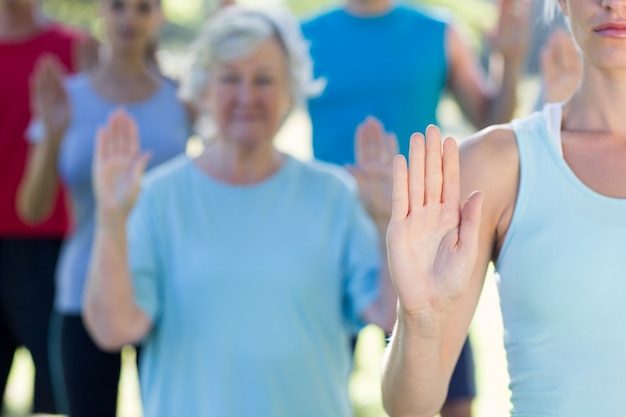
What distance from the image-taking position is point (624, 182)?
2.04 m

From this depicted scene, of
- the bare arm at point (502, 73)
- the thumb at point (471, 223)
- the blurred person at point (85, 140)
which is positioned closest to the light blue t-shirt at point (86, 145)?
the blurred person at point (85, 140)

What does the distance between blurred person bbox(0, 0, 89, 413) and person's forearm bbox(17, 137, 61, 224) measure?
187 mm

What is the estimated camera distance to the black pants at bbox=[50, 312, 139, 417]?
3.90m

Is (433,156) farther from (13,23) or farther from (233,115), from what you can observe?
(13,23)

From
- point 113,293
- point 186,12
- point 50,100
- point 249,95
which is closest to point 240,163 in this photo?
point 249,95

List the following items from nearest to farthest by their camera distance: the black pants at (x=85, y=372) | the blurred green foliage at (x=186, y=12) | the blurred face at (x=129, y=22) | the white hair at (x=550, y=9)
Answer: the white hair at (x=550, y=9)
the black pants at (x=85, y=372)
the blurred face at (x=129, y=22)
the blurred green foliage at (x=186, y=12)

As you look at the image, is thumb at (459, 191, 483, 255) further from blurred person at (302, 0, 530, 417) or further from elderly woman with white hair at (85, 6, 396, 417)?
blurred person at (302, 0, 530, 417)

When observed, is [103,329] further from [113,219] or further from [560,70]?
[560,70]

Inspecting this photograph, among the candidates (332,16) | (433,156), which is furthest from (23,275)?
(433,156)

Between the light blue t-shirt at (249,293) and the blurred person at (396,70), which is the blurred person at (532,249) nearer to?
the light blue t-shirt at (249,293)

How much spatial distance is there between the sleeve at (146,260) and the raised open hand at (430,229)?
1307mm

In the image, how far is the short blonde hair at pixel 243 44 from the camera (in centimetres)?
340

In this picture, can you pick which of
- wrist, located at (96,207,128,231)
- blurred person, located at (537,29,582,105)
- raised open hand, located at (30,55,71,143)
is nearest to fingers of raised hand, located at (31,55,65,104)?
raised open hand, located at (30,55,71,143)

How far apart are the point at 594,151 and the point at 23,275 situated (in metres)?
2.77
